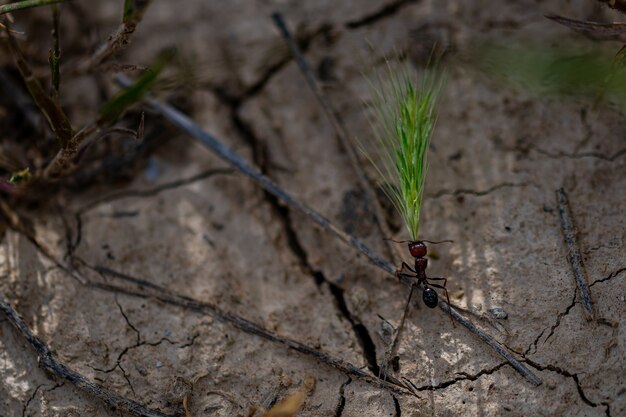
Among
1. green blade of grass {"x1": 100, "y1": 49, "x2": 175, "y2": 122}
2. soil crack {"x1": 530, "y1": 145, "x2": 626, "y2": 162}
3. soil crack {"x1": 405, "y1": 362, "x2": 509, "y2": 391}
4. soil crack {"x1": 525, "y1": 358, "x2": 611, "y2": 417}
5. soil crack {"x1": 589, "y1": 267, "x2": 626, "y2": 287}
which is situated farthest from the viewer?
soil crack {"x1": 530, "y1": 145, "x2": 626, "y2": 162}

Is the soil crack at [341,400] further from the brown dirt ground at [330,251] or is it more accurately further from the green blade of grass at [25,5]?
the green blade of grass at [25,5]

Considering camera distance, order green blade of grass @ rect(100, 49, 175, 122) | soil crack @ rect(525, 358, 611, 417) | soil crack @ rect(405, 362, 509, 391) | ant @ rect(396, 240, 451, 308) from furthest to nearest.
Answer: ant @ rect(396, 240, 451, 308)
soil crack @ rect(405, 362, 509, 391)
soil crack @ rect(525, 358, 611, 417)
green blade of grass @ rect(100, 49, 175, 122)

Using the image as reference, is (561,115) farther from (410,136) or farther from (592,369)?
(592,369)

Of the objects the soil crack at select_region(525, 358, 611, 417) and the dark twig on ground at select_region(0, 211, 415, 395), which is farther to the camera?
the dark twig on ground at select_region(0, 211, 415, 395)

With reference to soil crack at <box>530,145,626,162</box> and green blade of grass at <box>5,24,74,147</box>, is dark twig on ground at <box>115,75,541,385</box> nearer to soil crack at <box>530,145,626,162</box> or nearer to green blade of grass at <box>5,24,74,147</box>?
green blade of grass at <box>5,24,74,147</box>

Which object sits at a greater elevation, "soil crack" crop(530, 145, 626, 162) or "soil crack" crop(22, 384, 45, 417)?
"soil crack" crop(530, 145, 626, 162)

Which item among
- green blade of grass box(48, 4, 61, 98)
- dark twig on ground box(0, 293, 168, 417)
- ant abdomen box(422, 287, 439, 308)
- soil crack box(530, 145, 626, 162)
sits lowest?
dark twig on ground box(0, 293, 168, 417)

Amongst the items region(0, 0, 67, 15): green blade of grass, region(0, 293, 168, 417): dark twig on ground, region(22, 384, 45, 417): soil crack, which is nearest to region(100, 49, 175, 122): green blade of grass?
region(0, 0, 67, 15): green blade of grass
